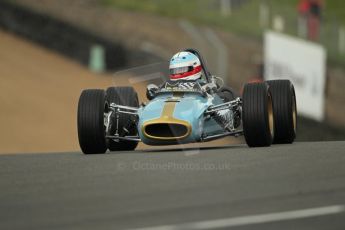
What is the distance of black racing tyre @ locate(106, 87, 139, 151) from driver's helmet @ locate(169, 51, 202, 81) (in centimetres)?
77

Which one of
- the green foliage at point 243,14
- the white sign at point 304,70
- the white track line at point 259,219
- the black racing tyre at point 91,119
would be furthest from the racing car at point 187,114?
the green foliage at point 243,14

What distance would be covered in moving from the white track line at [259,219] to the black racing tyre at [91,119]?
615cm

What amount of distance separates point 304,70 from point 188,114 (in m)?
15.7

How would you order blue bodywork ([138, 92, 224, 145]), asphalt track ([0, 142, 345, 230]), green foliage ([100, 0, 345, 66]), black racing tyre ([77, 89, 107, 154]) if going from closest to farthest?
asphalt track ([0, 142, 345, 230]) < blue bodywork ([138, 92, 224, 145]) < black racing tyre ([77, 89, 107, 154]) < green foliage ([100, 0, 345, 66])

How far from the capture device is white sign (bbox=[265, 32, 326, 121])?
93.0 feet

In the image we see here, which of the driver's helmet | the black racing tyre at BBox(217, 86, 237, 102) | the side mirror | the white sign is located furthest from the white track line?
the white sign

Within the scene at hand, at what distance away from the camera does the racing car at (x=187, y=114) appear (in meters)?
13.0

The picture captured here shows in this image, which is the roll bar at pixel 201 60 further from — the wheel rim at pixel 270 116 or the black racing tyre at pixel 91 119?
the black racing tyre at pixel 91 119

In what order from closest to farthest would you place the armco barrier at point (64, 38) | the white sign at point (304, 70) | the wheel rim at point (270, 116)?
the wheel rim at point (270, 116), the white sign at point (304, 70), the armco barrier at point (64, 38)

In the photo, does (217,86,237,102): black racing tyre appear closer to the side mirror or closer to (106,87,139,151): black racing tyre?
the side mirror

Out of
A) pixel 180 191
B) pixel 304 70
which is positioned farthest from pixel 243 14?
pixel 180 191

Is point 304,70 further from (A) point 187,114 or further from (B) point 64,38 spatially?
(A) point 187,114

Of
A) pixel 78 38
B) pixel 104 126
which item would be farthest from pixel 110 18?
pixel 104 126

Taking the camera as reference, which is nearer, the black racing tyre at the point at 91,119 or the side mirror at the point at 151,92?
the black racing tyre at the point at 91,119
